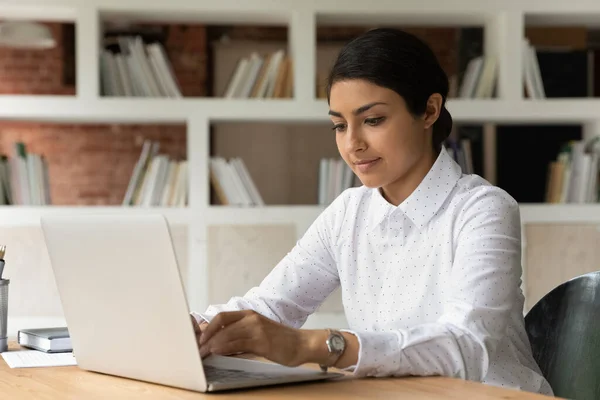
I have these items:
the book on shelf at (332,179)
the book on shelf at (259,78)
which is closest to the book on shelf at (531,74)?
the book on shelf at (332,179)

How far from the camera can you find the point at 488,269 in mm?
1476

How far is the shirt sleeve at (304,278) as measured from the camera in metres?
1.87

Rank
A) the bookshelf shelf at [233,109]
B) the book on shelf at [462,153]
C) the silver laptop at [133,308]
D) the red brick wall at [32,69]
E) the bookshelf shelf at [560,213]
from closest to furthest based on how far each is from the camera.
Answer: the silver laptop at [133,308] < the bookshelf shelf at [233,109] < the bookshelf shelf at [560,213] < the book on shelf at [462,153] < the red brick wall at [32,69]

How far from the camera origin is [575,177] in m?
4.08

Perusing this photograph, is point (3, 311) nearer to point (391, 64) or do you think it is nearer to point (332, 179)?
point (391, 64)

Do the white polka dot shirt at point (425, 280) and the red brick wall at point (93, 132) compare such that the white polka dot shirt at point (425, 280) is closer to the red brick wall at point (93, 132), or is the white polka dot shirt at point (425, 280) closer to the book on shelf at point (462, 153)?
the book on shelf at point (462, 153)

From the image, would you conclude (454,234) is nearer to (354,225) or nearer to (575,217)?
(354,225)

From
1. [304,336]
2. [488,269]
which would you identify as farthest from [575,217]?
[304,336]

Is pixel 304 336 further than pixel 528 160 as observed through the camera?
No

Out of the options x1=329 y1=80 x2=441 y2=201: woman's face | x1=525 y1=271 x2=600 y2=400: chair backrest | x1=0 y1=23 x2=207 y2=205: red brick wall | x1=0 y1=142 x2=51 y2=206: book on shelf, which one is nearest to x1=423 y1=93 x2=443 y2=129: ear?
x1=329 y1=80 x2=441 y2=201: woman's face

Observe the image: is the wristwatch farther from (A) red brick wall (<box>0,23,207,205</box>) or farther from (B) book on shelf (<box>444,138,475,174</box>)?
(A) red brick wall (<box>0,23,207,205</box>)

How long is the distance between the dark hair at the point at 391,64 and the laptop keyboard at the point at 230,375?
0.62 metres

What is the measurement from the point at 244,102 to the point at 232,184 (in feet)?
1.23

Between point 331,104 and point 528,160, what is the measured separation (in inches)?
137
